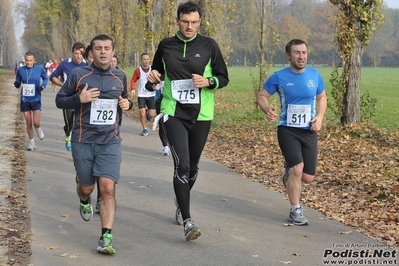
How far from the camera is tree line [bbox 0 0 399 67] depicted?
66.5 ft

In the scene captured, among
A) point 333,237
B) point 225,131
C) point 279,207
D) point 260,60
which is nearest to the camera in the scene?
point 333,237

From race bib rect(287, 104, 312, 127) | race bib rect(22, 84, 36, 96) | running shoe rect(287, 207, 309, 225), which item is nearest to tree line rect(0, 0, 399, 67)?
race bib rect(22, 84, 36, 96)

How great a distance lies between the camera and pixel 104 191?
21.0 ft

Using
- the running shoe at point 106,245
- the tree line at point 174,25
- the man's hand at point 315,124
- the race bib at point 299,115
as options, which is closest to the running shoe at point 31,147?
the tree line at point 174,25

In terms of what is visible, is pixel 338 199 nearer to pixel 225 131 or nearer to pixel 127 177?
pixel 127 177

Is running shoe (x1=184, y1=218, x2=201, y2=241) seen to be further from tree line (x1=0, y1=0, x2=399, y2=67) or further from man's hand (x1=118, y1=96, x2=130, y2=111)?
tree line (x1=0, y1=0, x2=399, y2=67)

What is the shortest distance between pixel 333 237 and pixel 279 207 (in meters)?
1.61

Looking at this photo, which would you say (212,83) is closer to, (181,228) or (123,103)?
(123,103)

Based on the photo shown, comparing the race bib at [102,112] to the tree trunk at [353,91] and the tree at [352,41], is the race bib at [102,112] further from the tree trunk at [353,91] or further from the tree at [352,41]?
the tree trunk at [353,91]

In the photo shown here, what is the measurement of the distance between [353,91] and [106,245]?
401 inches

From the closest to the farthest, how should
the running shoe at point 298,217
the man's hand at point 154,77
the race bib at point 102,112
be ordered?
the race bib at point 102,112
the man's hand at point 154,77
the running shoe at point 298,217

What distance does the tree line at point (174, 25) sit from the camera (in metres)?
20.3

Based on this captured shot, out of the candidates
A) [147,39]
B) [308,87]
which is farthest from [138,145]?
[147,39]

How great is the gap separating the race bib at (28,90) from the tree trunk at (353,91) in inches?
267
